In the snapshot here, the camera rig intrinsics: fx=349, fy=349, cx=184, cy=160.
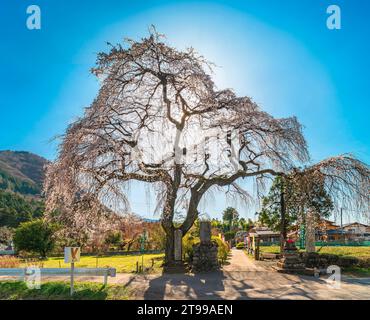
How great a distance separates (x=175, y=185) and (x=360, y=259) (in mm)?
10172

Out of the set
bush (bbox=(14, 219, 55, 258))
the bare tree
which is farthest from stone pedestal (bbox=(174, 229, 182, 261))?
bush (bbox=(14, 219, 55, 258))

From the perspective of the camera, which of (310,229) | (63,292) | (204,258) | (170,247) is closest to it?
(63,292)

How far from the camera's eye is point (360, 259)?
17734 mm

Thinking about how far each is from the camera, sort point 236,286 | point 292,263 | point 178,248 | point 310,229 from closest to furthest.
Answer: point 236,286 → point 292,263 → point 178,248 → point 310,229

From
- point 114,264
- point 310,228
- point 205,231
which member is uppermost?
point 310,228

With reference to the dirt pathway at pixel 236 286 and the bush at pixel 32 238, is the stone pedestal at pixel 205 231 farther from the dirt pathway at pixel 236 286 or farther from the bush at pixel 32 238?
the bush at pixel 32 238

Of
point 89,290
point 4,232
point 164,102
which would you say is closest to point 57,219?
point 89,290

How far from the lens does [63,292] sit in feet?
36.3

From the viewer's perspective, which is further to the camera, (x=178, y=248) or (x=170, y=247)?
(x=170, y=247)

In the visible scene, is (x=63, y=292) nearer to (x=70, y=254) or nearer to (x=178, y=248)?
(x=70, y=254)

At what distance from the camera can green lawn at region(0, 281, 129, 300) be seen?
34.5 ft

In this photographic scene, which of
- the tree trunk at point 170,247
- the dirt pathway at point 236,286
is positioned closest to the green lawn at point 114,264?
the tree trunk at point 170,247

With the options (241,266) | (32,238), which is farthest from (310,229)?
(32,238)
